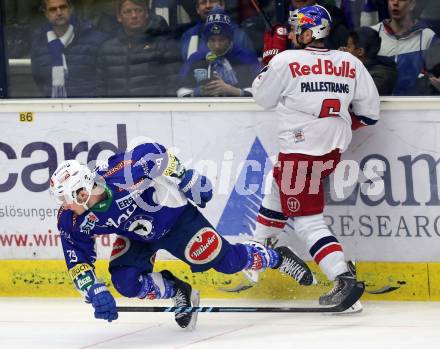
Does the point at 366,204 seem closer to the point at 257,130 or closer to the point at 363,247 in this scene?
the point at 363,247

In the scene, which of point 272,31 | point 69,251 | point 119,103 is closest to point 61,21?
point 119,103

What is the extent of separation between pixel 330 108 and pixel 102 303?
1.62 metres

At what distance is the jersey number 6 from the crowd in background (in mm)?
422

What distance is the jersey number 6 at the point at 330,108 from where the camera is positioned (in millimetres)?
6668

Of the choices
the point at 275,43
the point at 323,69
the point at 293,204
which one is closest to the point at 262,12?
the point at 275,43

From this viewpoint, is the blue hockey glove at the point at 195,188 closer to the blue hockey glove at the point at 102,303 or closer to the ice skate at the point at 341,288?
the blue hockey glove at the point at 102,303

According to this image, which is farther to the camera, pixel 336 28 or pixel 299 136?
pixel 336 28

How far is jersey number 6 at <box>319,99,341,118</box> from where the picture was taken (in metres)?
6.67

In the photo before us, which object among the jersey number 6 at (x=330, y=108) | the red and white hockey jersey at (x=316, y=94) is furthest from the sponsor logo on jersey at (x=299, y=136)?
the jersey number 6 at (x=330, y=108)

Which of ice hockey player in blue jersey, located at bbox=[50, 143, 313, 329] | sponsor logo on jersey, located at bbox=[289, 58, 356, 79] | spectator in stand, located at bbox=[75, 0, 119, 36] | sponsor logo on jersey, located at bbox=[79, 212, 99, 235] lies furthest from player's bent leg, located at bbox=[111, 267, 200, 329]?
spectator in stand, located at bbox=[75, 0, 119, 36]

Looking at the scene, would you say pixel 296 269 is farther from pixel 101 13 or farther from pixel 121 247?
pixel 101 13

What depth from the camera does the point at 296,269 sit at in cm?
684

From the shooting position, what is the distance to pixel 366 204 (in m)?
7.03

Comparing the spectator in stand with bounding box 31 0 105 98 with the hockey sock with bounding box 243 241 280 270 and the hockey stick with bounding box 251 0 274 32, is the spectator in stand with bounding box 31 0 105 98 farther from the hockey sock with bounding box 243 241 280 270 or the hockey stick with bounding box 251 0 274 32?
the hockey sock with bounding box 243 241 280 270
